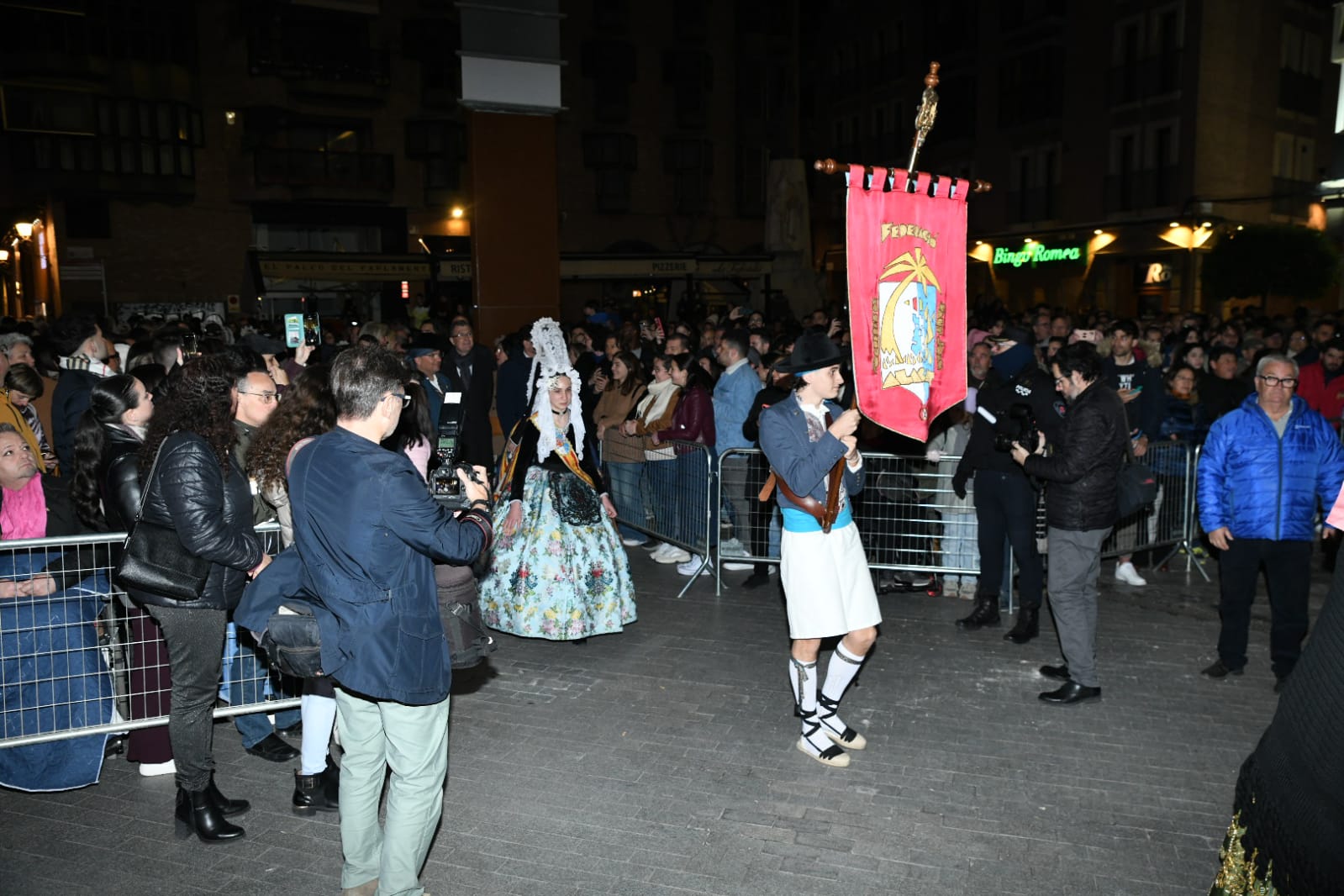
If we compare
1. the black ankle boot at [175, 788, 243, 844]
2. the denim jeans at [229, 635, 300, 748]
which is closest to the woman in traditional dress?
the denim jeans at [229, 635, 300, 748]

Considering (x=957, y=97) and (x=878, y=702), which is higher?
(x=957, y=97)

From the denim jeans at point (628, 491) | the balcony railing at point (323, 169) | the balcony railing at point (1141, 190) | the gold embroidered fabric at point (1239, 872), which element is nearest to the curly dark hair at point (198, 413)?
the gold embroidered fabric at point (1239, 872)

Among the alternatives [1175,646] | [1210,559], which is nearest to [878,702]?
[1175,646]

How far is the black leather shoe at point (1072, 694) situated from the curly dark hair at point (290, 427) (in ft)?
14.5

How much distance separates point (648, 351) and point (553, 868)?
842 cm

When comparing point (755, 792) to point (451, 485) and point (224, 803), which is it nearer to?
point (451, 485)

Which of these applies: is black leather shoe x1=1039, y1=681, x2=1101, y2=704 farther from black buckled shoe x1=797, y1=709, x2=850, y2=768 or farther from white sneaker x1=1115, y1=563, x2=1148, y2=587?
white sneaker x1=1115, y1=563, x2=1148, y2=587

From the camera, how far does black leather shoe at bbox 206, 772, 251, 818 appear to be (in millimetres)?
4609

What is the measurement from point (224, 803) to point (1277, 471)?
243 inches

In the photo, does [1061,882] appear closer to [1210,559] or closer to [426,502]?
[426,502]

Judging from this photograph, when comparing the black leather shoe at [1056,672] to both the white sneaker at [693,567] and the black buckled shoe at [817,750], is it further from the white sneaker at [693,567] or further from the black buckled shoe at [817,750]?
the white sneaker at [693,567]

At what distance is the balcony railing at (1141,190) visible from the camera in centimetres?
2933

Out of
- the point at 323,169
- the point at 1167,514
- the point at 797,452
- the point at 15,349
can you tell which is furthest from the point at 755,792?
the point at 323,169

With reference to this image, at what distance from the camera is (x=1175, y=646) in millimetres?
7020
